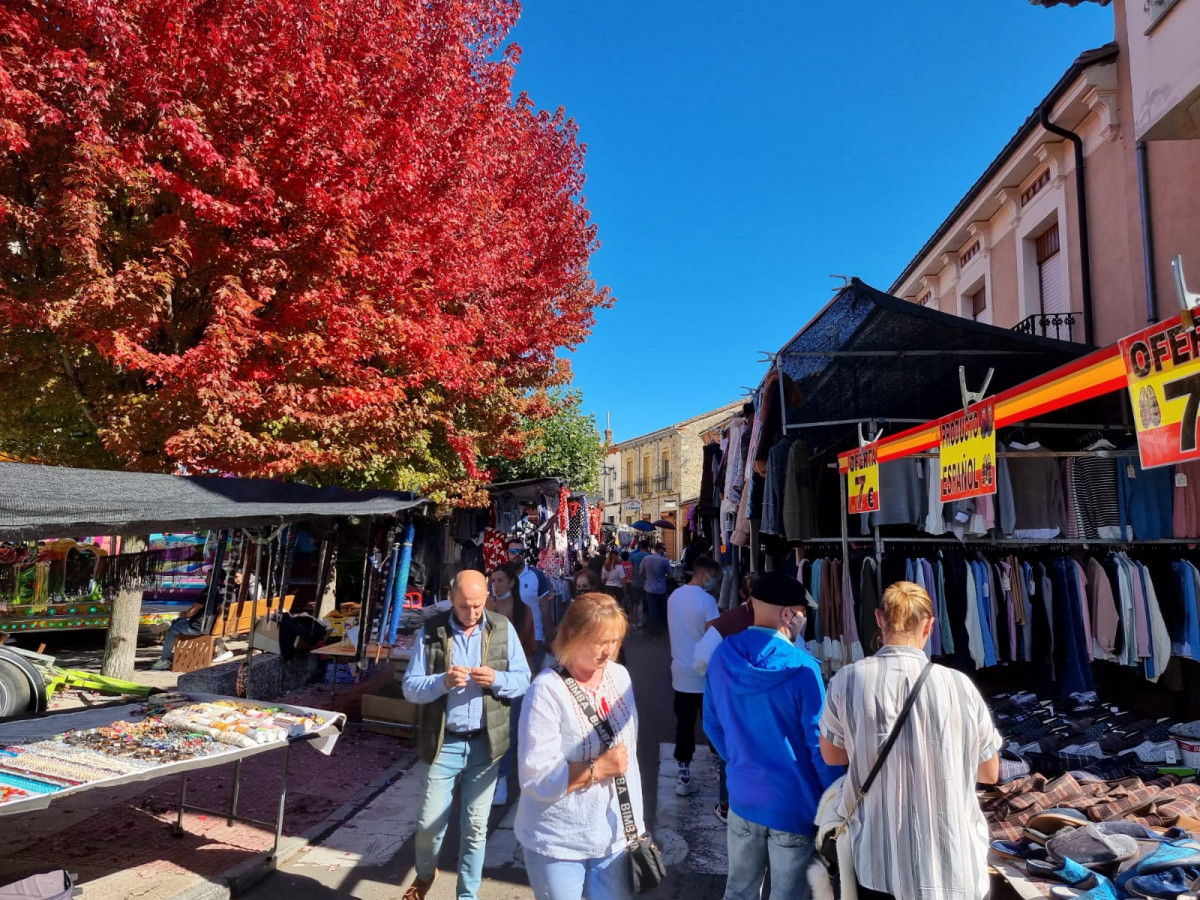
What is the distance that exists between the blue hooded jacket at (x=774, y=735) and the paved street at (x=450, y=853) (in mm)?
1764

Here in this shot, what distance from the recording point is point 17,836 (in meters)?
5.03

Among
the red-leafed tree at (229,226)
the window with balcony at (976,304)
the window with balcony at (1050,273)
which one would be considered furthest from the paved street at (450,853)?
the window with balcony at (976,304)

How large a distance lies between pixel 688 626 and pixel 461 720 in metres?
2.34

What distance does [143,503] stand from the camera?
4492 mm

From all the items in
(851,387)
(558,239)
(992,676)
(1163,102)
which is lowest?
(992,676)

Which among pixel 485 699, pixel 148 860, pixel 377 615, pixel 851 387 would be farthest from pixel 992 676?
pixel 148 860

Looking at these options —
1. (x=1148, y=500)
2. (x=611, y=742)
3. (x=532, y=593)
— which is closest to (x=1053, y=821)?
(x=611, y=742)

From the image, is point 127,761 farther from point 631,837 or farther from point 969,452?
point 969,452

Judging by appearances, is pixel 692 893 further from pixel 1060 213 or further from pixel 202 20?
pixel 1060 213

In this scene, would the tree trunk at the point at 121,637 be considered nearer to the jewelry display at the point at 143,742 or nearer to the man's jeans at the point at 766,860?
the jewelry display at the point at 143,742

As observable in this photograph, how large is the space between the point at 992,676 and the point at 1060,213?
244 inches

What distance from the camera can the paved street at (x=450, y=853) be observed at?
172 inches

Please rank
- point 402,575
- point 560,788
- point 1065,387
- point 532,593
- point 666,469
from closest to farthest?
1. point 560,788
2. point 1065,387
3. point 402,575
4. point 532,593
5. point 666,469

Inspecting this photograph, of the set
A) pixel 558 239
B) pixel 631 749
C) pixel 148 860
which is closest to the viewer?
pixel 631 749
